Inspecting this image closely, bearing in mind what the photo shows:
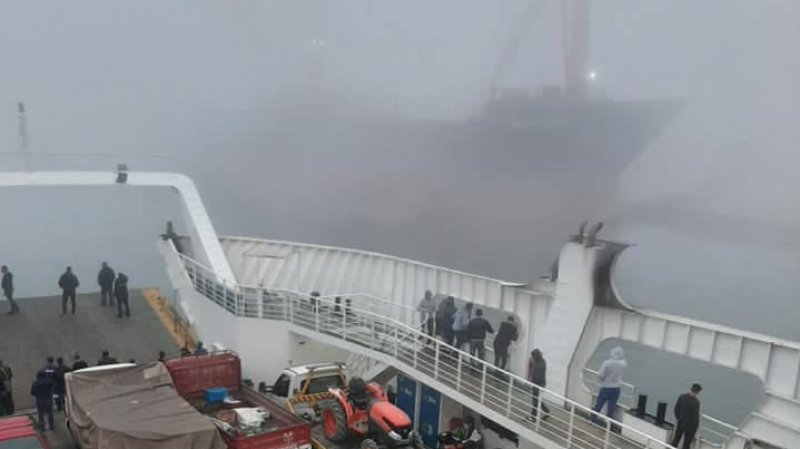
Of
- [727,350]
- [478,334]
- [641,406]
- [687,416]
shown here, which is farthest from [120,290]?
[727,350]

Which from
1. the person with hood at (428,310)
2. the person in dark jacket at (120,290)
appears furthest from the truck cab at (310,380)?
the person in dark jacket at (120,290)

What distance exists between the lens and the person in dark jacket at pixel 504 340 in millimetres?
11016

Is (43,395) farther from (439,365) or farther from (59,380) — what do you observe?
(439,365)

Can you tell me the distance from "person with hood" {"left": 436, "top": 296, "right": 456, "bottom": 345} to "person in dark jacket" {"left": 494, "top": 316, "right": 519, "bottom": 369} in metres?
1.18

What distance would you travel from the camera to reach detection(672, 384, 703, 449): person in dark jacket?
7684mm

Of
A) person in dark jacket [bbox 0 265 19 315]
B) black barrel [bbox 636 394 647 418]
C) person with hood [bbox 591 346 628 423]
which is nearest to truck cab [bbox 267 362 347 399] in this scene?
person with hood [bbox 591 346 628 423]

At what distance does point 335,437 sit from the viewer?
10062 millimetres

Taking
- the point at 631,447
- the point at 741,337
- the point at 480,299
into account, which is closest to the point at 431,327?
the point at 480,299

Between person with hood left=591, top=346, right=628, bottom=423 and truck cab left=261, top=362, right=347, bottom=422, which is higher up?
person with hood left=591, top=346, right=628, bottom=423

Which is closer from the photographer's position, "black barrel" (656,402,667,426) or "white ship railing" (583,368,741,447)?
"white ship railing" (583,368,741,447)

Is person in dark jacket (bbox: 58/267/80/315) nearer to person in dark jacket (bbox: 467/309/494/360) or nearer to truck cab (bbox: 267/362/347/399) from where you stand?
truck cab (bbox: 267/362/347/399)

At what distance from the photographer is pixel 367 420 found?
9859 millimetres

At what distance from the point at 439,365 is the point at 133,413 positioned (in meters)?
5.55

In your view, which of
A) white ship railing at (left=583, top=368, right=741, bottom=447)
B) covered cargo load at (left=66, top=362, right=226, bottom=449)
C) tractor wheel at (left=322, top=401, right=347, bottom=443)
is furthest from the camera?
tractor wheel at (left=322, top=401, right=347, bottom=443)
